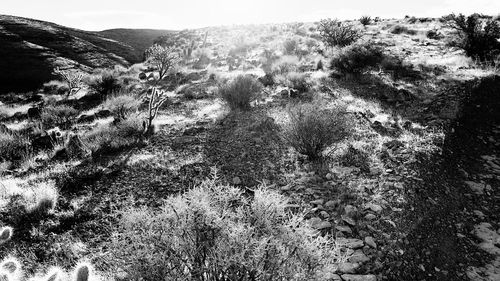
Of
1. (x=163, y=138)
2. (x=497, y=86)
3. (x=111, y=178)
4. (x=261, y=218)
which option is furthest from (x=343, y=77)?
(x=261, y=218)

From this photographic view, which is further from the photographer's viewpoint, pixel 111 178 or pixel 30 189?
pixel 111 178

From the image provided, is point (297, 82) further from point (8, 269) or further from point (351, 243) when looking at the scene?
point (8, 269)

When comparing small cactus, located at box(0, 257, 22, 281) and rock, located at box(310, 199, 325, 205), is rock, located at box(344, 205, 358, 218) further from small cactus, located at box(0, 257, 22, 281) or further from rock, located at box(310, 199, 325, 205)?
small cactus, located at box(0, 257, 22, 281)

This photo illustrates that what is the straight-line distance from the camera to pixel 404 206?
5094 millimetres

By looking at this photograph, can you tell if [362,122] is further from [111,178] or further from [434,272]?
[111,178]

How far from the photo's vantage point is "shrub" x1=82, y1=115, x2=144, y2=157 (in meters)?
7.91

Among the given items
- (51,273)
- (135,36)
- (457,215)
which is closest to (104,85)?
(51,273)

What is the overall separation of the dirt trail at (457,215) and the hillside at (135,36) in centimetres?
3853

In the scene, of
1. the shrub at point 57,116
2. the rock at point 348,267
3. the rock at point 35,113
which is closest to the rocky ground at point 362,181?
the rock at point 348,267

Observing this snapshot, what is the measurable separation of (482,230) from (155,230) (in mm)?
4556

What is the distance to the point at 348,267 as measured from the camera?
13.2 ft

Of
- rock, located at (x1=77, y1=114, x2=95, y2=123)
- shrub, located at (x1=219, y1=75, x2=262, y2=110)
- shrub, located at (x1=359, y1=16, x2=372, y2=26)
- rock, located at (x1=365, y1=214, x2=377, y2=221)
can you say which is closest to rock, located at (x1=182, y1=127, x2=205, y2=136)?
shrub, located at (x1=219, y1=75, x2=262, y2=110)

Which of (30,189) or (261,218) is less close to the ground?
(261,218)

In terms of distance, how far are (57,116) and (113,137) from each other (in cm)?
524
